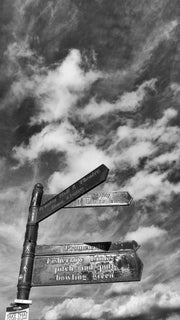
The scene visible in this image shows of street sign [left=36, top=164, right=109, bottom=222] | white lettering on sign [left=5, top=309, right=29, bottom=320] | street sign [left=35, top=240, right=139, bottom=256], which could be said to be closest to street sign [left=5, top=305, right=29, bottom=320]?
white lettering on sign [left=5, top=309, right=29, bottom=320]

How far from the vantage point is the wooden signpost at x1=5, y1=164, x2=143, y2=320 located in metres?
5.59

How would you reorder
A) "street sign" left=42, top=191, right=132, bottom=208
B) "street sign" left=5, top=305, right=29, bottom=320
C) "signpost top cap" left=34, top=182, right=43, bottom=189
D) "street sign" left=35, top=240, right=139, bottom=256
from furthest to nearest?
"signpost top cap" left=34, top=182, right=43, bottom=189 < "street sign" left=42, top=191, right=132, bottom=208 < "street sign" left=35, top=240, right=139, bottom=256 < "street sign" left=5, top=305, right=29, bottom=320

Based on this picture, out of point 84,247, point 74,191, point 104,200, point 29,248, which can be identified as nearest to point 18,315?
point 29,248

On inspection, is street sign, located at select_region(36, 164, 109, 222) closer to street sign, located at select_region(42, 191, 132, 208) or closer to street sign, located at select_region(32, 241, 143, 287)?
street sign, located at select_region(42, 191, 132, 208)

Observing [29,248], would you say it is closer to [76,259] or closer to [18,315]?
[76,259]

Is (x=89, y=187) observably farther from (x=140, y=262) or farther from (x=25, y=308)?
(x=25, y=308)

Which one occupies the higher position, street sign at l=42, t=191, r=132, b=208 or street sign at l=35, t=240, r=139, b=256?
street sign at l=42, t=191, r=132, b=208

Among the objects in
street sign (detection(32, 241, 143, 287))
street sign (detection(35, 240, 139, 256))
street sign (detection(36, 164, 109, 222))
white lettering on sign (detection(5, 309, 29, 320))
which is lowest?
white lettering on sign (detection(5, 309, 29, 320))

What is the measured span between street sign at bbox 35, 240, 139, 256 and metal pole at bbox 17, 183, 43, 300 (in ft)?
0.70

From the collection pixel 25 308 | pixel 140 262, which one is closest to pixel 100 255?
pixel 140 262

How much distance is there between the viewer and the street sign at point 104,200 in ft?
20.4

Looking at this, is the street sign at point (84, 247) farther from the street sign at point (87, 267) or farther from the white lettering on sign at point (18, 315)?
the white lettering on sign at point (18, 315)

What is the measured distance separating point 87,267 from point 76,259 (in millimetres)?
280

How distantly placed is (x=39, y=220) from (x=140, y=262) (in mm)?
2285
